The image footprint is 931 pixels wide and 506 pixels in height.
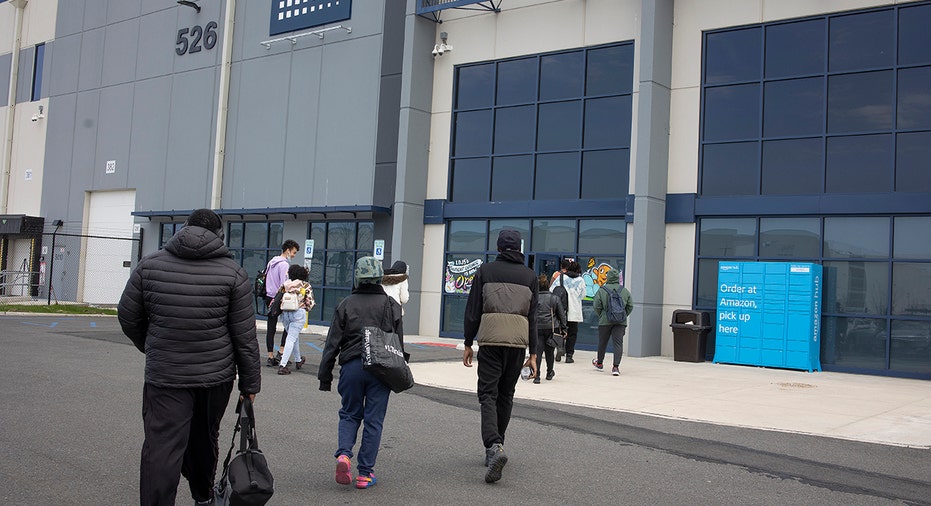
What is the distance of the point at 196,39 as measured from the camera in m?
30.0

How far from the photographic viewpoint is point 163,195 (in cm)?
3067

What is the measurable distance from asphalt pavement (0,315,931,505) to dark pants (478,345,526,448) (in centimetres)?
43

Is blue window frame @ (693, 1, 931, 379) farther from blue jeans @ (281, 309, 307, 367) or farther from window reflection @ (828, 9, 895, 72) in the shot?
blue jeans @ (281, 309, 307, 367)

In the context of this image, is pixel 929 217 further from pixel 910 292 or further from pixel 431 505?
pixel 431 505

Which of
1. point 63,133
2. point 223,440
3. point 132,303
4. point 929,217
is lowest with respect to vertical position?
point 223,440

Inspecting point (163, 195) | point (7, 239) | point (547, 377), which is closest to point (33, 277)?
point (7, 239)

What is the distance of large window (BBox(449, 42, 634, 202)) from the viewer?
20.9 m

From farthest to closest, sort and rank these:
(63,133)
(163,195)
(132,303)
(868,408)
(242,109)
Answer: (63,133), (163,195), (242,109), (868,408), (132,303)

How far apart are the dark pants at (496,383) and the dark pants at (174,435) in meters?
2.43

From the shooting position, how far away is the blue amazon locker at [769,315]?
17.2 metres

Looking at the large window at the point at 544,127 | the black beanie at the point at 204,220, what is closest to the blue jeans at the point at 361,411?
the black beanie at the point at 204,220

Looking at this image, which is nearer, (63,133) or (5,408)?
(5,408)

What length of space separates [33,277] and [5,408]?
99.4 feet

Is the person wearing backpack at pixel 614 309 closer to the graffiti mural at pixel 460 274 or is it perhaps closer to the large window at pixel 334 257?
the graffiti mural at pixel 460 274
